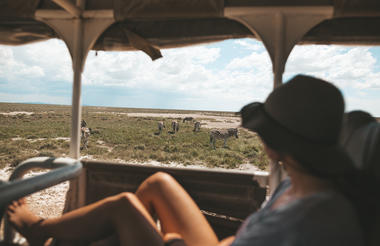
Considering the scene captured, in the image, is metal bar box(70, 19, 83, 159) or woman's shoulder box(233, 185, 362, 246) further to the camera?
metal bar box(70, 19, 83, 159)

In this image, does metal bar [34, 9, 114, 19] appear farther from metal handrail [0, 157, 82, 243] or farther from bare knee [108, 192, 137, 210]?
bare knee [108, 192, 137, 210]

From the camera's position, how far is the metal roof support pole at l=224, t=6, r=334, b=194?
1915mm

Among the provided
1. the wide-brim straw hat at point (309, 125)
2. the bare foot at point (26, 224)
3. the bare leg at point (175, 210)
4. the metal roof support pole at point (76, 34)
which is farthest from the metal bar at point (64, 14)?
the wide-brim straw hat at point (309, 125)

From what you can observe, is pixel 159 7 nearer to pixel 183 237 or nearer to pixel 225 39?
pixel 225 39

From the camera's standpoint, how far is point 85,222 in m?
1.06

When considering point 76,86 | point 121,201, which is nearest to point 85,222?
point 121,201

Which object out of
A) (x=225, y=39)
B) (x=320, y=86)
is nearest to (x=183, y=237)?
(x=320, y=86)

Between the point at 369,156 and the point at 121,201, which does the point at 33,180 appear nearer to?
the point at 121,201

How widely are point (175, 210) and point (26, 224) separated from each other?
63 centimetres

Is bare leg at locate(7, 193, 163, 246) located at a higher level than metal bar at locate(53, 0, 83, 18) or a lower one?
lower

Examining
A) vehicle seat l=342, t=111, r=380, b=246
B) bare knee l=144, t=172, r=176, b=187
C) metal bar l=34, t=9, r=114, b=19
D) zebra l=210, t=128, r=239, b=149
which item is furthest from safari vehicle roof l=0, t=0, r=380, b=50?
zebra l=210, t=128, r=239, b=149

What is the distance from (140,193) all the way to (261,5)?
1606mm

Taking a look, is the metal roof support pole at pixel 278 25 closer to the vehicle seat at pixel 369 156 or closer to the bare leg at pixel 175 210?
the bare leg at pixel 175 210

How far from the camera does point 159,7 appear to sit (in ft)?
6.64
